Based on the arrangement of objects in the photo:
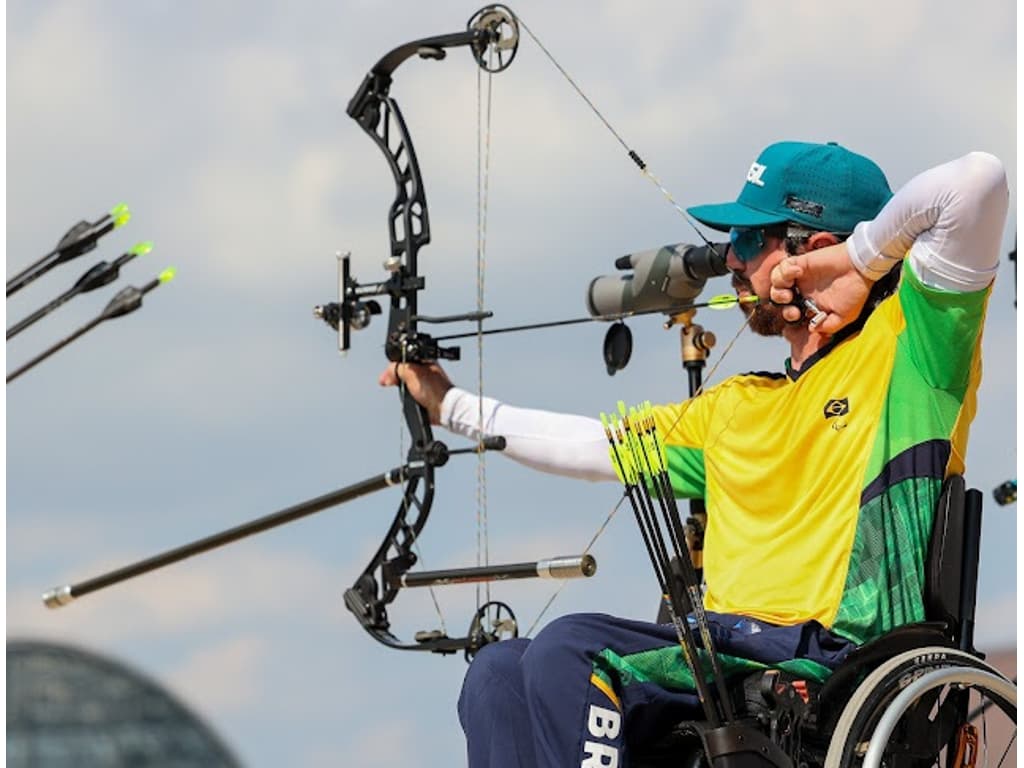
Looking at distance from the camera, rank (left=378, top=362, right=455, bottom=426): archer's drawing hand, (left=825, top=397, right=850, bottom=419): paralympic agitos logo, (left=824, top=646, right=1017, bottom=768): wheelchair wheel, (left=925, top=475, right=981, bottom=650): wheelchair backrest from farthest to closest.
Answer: (left=378, top=362, right=455, bottom=426): archer's drawing hand, (left=825, top=397, right=850, bottom=419): paralympic agitos logo, (left=925, top=475, right=981, bottom=650): wheelchair backrest, (left=824, top=646, right=1017, bottom=768): wheelchair wheel

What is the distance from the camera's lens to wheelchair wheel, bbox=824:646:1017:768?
371cm

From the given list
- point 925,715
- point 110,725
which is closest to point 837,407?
point 925,715

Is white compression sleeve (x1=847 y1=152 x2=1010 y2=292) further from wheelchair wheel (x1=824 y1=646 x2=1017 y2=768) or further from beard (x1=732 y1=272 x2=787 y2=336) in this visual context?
wheelchair wheel (x1=824 y1=646 x2=1017 y2=768)

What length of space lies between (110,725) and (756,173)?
2776cm

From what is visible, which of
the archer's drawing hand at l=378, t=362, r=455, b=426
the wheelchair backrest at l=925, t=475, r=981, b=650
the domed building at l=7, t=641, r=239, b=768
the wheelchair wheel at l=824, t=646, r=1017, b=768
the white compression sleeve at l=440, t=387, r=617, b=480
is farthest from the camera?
the domed building at l=7, t=641, r=239, b=768

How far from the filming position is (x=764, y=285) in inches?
172

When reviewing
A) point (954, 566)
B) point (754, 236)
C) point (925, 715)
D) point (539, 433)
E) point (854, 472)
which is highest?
point (754, 236)

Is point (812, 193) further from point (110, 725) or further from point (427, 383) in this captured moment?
point (110, 725)

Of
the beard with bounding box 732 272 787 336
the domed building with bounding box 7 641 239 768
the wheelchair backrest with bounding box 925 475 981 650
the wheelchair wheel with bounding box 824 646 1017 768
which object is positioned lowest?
the wheelchair wheel with bounding box 824 646 1017 768

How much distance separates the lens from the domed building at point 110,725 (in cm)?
2966

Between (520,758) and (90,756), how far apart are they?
90.3ft

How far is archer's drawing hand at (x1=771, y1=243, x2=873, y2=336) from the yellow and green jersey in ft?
0.15

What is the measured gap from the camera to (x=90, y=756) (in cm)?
3055

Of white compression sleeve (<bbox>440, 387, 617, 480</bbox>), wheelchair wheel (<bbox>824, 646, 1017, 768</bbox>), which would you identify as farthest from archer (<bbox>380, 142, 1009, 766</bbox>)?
white compression sleeve (<bbox>440, 387, 617, 480</bbox>)
